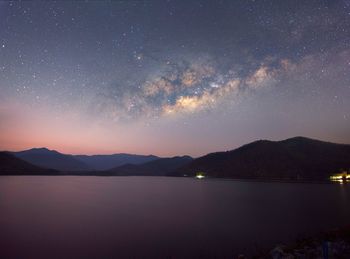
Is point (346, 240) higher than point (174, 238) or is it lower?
higher

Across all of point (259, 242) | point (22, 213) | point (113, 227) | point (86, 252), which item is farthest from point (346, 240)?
point (22, 213)

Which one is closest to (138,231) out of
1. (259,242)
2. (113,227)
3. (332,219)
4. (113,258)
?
(113,227)

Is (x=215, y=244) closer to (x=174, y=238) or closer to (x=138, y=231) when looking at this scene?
(x=174, y=238)

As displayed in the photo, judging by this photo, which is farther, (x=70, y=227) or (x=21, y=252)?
(x=70, y=227)

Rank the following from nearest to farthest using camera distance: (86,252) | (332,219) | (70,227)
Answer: (86,252) < (70,227) < (332,219)

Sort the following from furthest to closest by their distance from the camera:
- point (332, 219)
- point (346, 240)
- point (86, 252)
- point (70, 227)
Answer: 1. point (332, 219)
2. point (70, 227)
3. point (86, 252)
4. point (346, 240)

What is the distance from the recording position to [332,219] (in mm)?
54156

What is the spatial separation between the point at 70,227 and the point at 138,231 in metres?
12.5

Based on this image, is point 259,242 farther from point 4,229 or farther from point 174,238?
point 4,229

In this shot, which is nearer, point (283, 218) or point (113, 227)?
point (113, 227)

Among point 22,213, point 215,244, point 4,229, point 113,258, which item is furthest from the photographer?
point 22,213

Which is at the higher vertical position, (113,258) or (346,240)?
(346,240)

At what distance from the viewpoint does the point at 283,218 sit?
182 ft

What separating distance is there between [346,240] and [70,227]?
4165 centimetres
